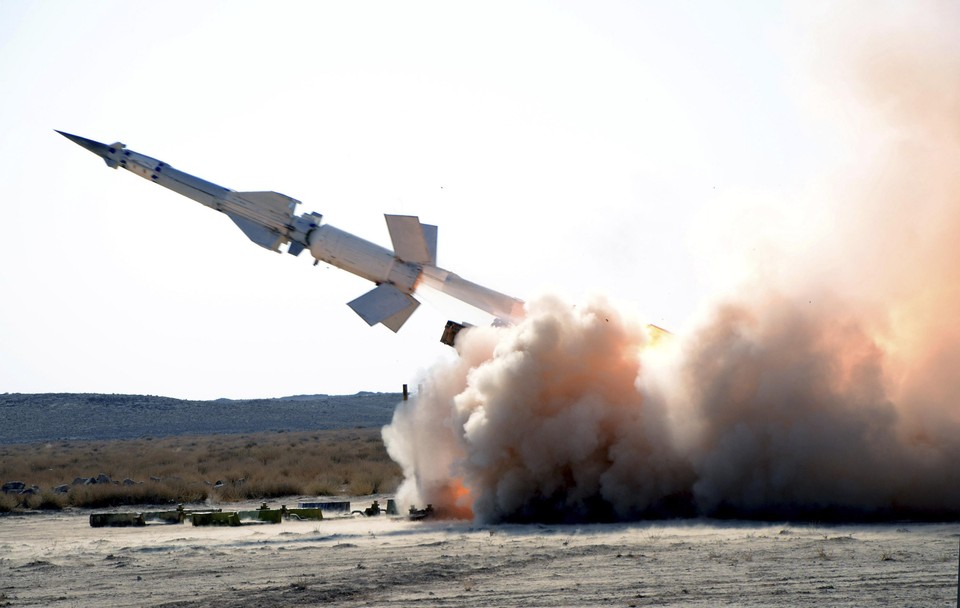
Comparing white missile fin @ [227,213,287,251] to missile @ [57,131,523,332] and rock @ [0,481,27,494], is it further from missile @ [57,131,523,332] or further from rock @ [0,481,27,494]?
rock @ [0,481,27,494]

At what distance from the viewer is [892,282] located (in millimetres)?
19984

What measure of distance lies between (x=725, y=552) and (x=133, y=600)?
7.13 metres

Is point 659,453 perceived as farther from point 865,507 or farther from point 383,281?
point 383,281

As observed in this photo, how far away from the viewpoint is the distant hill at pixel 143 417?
79.9 m

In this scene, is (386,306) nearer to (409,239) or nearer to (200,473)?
(409,239)

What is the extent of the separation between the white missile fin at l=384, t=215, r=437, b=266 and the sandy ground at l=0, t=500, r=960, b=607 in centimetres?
587

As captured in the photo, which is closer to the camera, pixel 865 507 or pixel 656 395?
pixel 865 507

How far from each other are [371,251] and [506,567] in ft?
34.7

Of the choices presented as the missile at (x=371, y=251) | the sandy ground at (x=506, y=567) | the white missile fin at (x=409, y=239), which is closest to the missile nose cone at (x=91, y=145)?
the missile at (x=371, y=251)

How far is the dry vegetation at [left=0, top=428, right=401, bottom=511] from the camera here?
29266 mm

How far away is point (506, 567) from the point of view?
14.7 meters

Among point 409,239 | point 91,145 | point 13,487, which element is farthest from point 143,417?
point 409,239

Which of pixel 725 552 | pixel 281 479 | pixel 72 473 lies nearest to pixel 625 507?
pixel 725 552

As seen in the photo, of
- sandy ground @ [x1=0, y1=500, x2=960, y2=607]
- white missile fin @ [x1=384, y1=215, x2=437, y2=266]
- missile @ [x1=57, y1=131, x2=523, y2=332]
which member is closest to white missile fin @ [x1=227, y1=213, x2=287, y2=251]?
missile @ [x1=57, y1=131, x2=523, y2=332]
